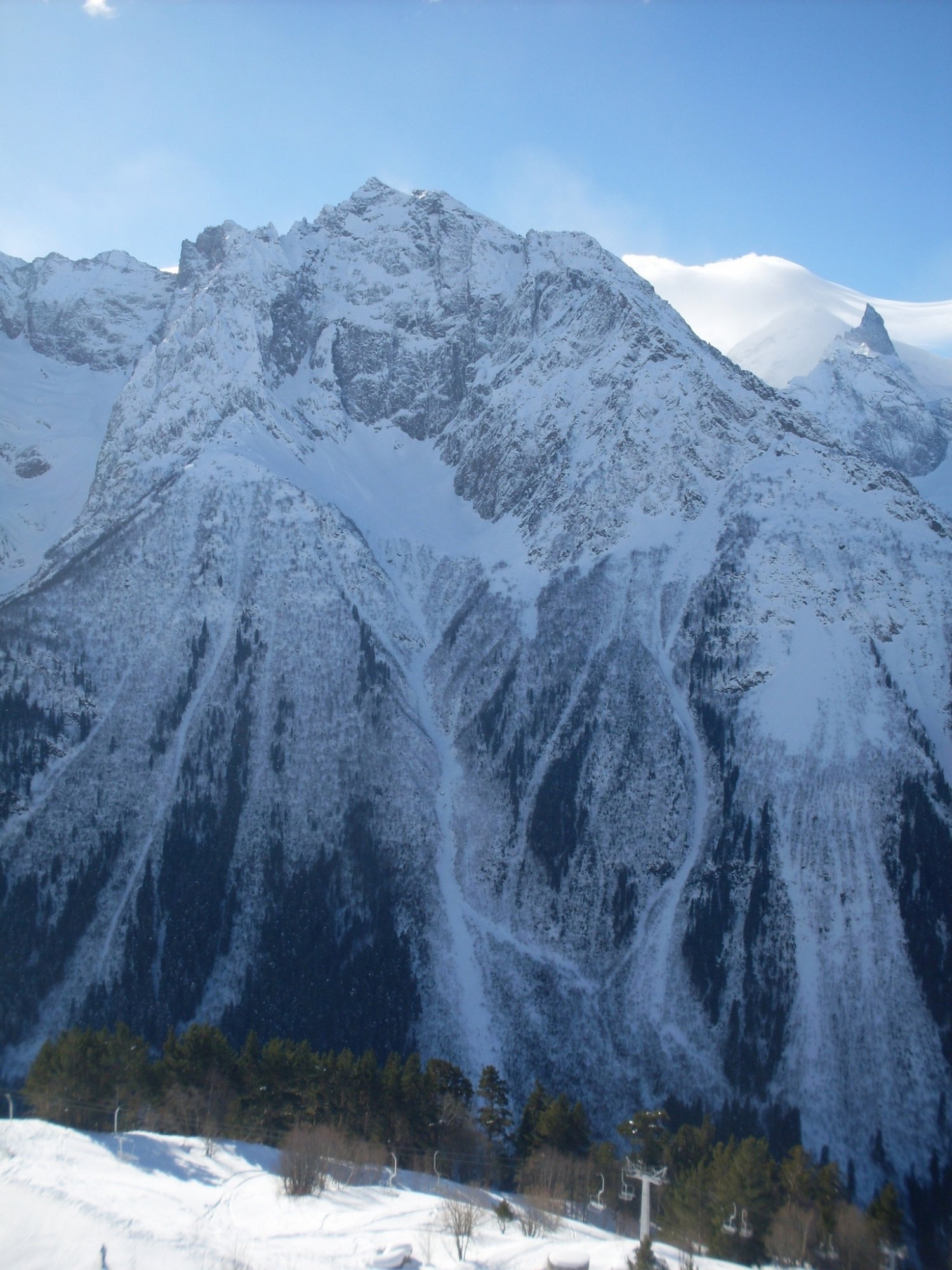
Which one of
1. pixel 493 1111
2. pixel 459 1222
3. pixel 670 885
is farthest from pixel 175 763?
pixel 459 1222

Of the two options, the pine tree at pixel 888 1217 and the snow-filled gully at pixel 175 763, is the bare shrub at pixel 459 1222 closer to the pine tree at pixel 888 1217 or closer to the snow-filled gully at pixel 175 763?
the pine tree at pixel 888 1217

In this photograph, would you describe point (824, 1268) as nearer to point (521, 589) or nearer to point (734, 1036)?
point (734, 1036)

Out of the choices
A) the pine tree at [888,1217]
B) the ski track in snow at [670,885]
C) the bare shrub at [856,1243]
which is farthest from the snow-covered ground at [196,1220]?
the ski track in snow at [670,885]

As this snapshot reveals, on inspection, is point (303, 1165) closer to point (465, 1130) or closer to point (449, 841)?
point (465, 1130)

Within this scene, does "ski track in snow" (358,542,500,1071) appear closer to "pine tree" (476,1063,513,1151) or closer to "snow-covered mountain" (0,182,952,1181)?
"snow-covered mountain" (0,182,952,1181)

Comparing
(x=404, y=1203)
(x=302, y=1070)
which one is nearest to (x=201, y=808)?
(x=302, y=1070)
